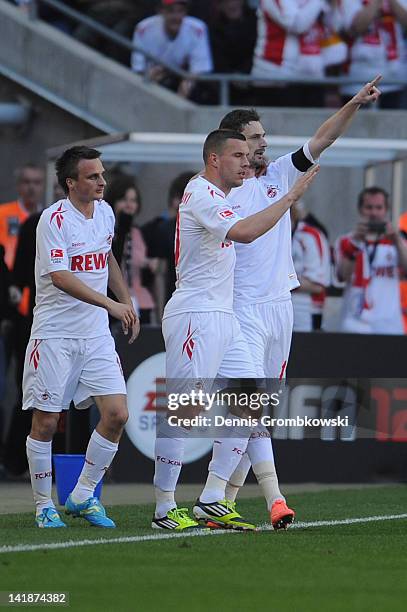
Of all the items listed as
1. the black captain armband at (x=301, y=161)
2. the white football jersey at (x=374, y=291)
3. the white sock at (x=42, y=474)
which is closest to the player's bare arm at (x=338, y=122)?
the black captain armband at (x=301, y=161)

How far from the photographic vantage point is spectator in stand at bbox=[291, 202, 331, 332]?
43.3ft

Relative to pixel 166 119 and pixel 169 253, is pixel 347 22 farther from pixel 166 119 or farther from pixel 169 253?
pixel 169 253

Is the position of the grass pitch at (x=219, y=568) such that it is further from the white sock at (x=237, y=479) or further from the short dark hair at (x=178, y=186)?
the short dark hair at (x=178, y=186)

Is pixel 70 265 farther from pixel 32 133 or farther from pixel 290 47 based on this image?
pixel 32 133

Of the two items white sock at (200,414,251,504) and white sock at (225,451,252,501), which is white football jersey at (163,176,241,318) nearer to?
white sock at (200,414,251,504)

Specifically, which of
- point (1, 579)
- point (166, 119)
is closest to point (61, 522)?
point (1, 579)

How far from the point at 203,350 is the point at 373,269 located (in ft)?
16.6

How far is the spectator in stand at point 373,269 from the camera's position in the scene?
43.5 feet

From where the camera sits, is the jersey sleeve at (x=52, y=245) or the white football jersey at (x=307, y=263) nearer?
the jersey sleeve at (x=52, y=245)

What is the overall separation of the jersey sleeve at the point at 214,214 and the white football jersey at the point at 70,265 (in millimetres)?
707

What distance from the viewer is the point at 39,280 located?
8.94m

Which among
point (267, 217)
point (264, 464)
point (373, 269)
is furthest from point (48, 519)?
point (373, 269)

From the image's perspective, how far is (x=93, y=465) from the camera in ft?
29.1

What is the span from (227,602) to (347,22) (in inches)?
425
